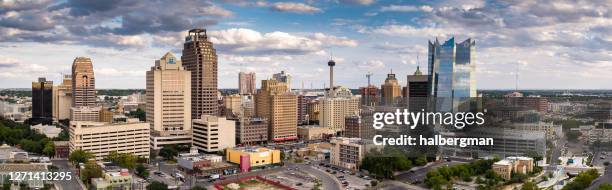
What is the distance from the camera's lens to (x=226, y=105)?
121ft

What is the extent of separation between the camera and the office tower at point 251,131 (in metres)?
24.6

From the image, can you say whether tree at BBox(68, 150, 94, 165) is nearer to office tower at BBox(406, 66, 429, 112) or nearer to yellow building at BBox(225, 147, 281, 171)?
yellow building at BBox(225, 147, 281, 171)

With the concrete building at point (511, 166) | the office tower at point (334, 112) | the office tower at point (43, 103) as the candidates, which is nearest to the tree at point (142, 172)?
the concrete building at point (511, 166)

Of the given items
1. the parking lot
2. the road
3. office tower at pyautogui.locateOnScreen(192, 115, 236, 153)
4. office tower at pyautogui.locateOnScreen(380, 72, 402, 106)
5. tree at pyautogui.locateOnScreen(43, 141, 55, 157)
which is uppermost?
office tower at pyautogui.locateOnScreen(380, 72, 402, 106)

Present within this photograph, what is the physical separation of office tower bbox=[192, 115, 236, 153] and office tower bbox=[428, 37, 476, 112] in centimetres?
1108

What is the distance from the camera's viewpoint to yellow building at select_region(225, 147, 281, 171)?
1852 cm

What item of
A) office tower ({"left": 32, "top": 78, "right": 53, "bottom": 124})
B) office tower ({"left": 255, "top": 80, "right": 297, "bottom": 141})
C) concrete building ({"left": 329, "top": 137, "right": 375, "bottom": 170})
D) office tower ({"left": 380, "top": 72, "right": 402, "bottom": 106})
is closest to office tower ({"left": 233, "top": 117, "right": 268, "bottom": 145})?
office tower ({"left": 255, "top": 80, "right": 297, "bottom": 141})

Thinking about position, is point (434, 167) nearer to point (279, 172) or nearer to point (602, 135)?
point (279, 172)

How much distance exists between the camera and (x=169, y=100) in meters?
23.2

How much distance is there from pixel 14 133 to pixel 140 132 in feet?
26.9

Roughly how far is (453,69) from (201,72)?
12.6 metres

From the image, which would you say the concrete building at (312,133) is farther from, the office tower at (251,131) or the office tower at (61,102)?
the office tower at (61,102)

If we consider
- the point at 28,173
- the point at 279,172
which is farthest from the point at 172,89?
the point at 28,173

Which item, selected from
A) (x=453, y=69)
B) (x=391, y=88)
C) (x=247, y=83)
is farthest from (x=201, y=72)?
(x=247, y=83)
